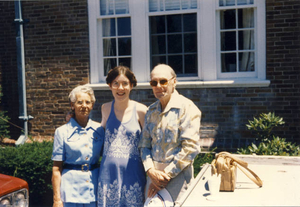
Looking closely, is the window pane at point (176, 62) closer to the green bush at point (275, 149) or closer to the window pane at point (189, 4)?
the window pane at point (189, 4)

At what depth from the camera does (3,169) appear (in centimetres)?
551

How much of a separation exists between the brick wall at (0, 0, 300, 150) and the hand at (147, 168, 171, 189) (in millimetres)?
4023

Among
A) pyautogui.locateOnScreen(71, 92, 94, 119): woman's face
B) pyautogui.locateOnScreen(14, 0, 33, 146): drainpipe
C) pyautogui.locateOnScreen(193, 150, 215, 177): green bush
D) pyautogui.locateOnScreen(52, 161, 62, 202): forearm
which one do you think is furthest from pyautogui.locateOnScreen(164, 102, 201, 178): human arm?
pyautogui.locateOnScreen(14, 0, 33, 146): drainpipe

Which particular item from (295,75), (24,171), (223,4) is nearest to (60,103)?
(24,171)

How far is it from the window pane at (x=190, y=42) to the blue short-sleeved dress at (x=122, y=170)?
4.32m

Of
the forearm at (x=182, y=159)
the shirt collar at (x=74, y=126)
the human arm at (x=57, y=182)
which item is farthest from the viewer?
the shirt collar at (x=74, y=126)

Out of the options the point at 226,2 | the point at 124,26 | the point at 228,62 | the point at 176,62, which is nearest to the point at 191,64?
the point at 176,62

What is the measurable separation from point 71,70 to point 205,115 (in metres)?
2.88

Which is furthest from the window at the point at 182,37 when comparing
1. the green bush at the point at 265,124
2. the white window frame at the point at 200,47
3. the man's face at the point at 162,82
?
the man's face at the point at 162,82

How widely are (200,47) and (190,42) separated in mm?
385

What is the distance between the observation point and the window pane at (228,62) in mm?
6668

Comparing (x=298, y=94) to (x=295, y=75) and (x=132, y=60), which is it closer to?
(x=295, y=75)

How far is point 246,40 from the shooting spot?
21.7 feet

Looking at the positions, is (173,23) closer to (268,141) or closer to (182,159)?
(268,141)
